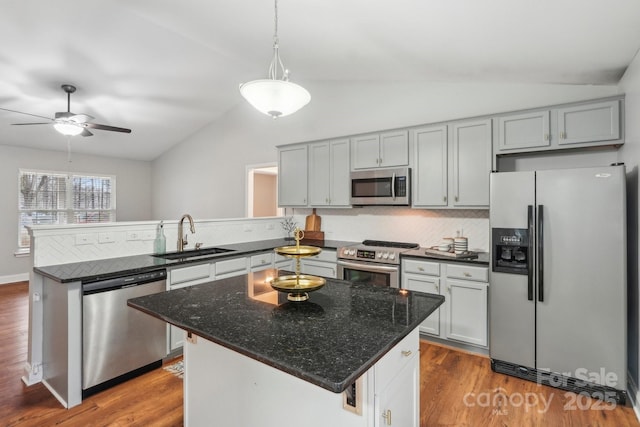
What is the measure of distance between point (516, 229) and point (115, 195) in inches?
299

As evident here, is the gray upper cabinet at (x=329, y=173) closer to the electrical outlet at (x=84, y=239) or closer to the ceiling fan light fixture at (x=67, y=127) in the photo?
the electrical outlet at (x=84, y=239)

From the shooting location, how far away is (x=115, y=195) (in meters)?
7.16

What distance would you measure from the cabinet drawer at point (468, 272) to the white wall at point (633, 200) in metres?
0.96

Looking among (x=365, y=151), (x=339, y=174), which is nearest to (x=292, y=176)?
(x=339, y=174)

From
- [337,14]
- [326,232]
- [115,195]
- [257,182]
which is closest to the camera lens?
[337,14]

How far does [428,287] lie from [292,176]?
237cm

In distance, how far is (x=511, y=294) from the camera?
8.84ft

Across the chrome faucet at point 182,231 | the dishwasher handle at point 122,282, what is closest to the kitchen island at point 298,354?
the dishwasher handle at point 122,282

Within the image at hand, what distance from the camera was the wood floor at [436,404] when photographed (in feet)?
6.95

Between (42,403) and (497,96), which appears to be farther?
(497,96)

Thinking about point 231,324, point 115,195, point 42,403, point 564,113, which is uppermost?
point 564,113

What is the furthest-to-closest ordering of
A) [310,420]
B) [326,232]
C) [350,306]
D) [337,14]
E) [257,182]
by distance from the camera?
[257,182] → [326,232] → [337,14] → [350,306] → [310,420]

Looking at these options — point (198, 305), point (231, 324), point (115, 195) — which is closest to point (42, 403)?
point (198, 305)

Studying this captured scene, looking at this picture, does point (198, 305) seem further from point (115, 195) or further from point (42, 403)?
point (115, 195)
